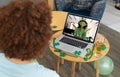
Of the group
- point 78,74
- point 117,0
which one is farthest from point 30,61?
point 117,0

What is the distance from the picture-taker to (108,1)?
4.69 meters

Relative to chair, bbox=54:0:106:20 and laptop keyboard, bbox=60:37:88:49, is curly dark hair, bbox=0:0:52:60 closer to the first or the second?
laptop keyboard, bbox=60:37:88:49

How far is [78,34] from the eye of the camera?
2217mm

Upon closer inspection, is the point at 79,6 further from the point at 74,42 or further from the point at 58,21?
the point at 74,42

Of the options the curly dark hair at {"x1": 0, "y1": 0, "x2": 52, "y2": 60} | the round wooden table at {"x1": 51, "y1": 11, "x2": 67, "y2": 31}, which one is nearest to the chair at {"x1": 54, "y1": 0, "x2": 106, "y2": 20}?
the round wooden table at {"x1": 51, "y1": 11, "x2": 67, "y2": 31}

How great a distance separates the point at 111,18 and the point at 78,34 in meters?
1.92

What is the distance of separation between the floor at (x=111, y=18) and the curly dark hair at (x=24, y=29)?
2.74 metres

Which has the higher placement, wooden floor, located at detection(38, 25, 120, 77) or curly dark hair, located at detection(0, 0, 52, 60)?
curly dark hair, located at detection(0, 0, 52, 60)

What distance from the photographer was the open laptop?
2129mm

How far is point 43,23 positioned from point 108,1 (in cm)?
392

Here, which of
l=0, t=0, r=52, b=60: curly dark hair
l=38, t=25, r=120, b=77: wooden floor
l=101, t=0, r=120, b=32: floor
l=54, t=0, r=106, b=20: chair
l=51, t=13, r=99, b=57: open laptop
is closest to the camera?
l=0, t=0, r=52, b=60: curly dark hair

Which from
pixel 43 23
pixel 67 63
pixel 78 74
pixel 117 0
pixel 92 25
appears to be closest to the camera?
pixel 43 23

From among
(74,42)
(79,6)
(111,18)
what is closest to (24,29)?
(74,42)

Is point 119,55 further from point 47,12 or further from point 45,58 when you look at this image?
point 47,12
